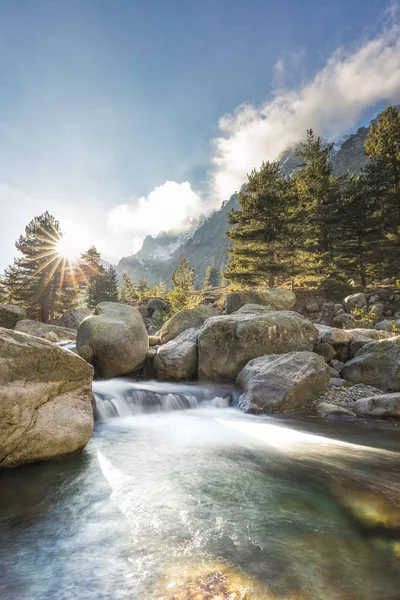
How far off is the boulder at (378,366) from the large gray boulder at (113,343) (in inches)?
307

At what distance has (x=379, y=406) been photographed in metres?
7.87

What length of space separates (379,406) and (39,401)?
27.0 feet

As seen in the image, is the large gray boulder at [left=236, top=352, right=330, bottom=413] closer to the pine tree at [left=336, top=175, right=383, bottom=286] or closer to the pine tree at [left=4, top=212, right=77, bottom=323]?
the pine tree at [left=336, top=175, right=383, bottom=286]

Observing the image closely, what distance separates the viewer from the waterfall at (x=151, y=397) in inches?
327

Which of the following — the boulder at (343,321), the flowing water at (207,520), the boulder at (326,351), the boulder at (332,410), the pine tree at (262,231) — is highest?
the pine tree at (262,231)

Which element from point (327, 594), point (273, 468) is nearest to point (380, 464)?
point (273, 468)

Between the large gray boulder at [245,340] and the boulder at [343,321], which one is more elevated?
the boulder at [343,321]

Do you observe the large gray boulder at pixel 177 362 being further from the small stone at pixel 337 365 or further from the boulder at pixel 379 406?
the boulder at pixel 379 406

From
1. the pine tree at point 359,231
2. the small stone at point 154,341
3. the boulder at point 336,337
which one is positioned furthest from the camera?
the pine tree at point 359,231

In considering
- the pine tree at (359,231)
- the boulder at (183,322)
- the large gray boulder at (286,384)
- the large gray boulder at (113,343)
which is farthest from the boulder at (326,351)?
the pine tree at (359,231)

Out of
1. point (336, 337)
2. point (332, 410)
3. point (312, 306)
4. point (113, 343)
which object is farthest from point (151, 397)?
point (312, 306)

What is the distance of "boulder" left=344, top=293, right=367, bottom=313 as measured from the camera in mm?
18252

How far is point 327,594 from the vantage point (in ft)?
7.61

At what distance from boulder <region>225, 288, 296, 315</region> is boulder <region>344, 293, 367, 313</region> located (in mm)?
3686
